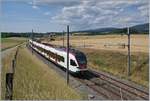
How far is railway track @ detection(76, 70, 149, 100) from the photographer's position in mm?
20578

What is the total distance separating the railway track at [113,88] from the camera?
2058 centimetres

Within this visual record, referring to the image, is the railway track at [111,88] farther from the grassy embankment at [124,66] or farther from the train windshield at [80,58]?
the grassy embankment at [124,66]

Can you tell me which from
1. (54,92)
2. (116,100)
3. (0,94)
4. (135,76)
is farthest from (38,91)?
(135,76)

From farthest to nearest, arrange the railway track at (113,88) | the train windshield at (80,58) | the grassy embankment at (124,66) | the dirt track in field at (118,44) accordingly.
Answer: the dirt track in field at (118,44) < the train windshield at (80,58) < the grassy embankment at (124,66) < the railway track at (113,88)

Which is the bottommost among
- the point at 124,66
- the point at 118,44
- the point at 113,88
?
the point at 113,88

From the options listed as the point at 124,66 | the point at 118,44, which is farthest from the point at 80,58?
the point at 118,44

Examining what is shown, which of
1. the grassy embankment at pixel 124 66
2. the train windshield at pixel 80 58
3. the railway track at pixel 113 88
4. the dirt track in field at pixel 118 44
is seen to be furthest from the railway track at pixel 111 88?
the dirt track in field at pixel 118 44

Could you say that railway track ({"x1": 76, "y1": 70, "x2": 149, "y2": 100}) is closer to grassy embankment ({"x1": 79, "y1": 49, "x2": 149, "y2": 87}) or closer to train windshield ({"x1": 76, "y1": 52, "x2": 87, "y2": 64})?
train windshield ({"x1": 76, "y1": 52, "x2": 87, "y2": 64})

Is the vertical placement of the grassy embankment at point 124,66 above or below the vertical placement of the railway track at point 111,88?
above

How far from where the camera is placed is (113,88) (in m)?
23.6

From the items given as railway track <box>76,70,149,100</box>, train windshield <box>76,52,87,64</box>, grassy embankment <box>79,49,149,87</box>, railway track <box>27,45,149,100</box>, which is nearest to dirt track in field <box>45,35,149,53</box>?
grassy embankment <box>79,49,149,87</box>

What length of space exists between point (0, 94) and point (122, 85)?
1280 centimetres

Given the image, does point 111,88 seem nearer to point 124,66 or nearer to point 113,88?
point 113,88

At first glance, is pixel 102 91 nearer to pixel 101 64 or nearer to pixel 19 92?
pixel 19 92
